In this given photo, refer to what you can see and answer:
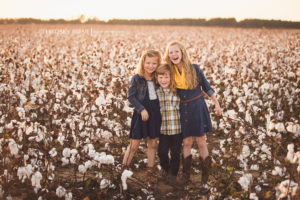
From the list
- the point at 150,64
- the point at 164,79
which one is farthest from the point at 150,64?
the point at 164,79

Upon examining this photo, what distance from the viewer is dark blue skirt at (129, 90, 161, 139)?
3.31 meters

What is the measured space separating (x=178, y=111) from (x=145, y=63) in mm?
673

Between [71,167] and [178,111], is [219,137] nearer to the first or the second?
[178,111]

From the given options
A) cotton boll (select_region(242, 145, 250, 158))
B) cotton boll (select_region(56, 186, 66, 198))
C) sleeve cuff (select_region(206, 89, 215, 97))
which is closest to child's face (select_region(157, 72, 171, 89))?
sleeve cuff (select_region(206, 89, 215, 97))

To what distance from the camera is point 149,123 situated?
10.9ft

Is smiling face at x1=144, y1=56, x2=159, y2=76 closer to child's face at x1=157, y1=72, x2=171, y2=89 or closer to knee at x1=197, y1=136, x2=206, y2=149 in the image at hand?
child's face at x1=157, y1=72, x2=171, y2=89

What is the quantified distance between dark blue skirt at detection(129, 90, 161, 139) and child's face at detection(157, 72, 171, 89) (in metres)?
0.20

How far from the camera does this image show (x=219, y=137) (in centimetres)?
498

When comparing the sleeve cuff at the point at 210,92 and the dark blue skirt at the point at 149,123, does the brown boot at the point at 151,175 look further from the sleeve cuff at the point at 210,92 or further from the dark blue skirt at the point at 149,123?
the sleeve cuff at the point at 210,92

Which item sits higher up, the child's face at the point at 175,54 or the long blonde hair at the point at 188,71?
the child's face at the point at 175,54

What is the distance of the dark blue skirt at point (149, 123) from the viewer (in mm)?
3311

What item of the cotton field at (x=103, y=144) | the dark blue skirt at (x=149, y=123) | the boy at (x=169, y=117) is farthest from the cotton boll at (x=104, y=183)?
the boy at (x=169, y=117)

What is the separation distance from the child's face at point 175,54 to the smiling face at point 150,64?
0.18 meters

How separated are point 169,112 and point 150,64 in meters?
0.59
